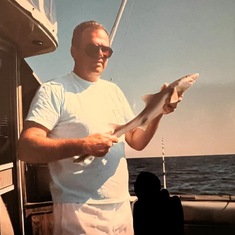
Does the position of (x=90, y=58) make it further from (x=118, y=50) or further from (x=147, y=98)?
(x=147, y=98)

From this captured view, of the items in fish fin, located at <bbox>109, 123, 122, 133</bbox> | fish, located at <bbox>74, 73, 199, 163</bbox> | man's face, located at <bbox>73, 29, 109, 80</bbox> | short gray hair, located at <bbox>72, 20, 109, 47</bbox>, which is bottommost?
fish fin, located at <bbox>109, 123, 122, 133</bbox>

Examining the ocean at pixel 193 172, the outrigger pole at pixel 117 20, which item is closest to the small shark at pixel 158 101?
the ocean at pixel 193 172

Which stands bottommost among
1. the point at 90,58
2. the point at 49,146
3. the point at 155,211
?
the point at 155,211

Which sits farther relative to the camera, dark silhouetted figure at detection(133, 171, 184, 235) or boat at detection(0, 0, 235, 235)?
dark silhouetted figure at detection(133, 171, 184, 235)

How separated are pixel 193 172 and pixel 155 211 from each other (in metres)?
0.21

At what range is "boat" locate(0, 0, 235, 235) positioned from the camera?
1.07 meters

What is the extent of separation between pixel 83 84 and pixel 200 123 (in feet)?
1.53

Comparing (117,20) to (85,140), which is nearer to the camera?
(85,140)

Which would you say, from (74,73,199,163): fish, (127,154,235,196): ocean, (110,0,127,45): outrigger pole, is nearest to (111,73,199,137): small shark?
(74,73,199,163): fish

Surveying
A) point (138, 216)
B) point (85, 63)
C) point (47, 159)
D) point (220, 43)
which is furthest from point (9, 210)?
point (220, 43)

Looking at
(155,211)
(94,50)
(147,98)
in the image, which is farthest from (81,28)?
(155,211)

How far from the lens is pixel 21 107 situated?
107 centimetres

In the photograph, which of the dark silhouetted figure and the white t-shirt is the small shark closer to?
the white t-shirt

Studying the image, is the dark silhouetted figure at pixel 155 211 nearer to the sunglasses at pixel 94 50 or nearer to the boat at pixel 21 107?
the boat at pixel 21 107
